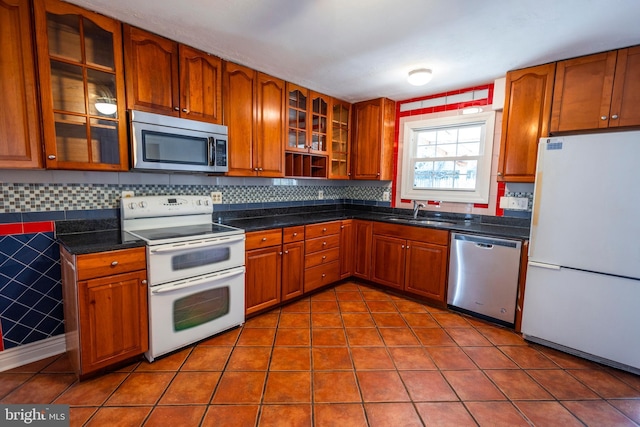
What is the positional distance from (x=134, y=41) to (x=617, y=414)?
12.4 feet

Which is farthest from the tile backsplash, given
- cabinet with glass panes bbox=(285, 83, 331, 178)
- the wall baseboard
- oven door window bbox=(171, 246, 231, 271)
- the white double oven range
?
the wall baseboard

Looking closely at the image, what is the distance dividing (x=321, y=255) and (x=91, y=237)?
6.65ft

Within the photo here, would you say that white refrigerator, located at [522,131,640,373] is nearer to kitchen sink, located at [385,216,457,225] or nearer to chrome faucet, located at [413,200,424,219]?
kitchen sink, located at [385,216,457,225]

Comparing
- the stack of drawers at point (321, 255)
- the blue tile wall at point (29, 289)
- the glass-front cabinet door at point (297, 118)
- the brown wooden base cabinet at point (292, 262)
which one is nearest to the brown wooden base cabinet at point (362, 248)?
the stack of drawers at point (321, 255)

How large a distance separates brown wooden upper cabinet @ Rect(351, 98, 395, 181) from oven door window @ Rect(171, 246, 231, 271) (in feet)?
7.03

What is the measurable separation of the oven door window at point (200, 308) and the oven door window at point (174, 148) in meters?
1.02

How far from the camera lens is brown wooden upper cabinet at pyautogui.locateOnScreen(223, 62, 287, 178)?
2.65 metres

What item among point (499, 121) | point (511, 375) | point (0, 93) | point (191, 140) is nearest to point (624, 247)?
point (511, 375)

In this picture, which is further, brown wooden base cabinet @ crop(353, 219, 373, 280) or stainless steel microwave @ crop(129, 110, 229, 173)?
brown wooden base cabinet @ crop(353, 219, 373, 280)

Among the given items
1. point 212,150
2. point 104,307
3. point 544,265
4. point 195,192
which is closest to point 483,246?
point 544,265

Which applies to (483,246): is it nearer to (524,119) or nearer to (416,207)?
(416,207)

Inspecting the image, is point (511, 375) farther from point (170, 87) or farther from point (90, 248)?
point (170, 87)

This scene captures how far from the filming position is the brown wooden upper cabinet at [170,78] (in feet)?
6.84

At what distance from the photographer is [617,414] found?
1.66 metres
